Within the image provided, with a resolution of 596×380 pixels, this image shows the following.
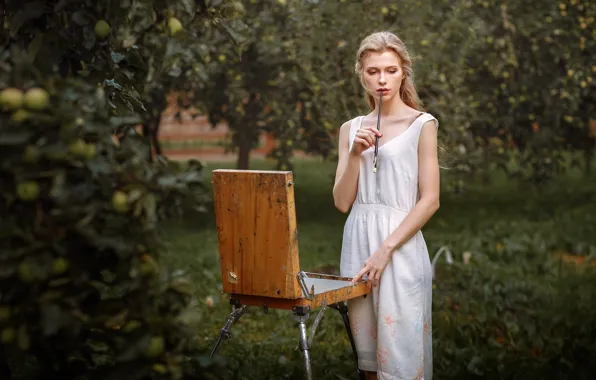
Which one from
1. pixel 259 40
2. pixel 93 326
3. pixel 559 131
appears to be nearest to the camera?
pixel 93 326

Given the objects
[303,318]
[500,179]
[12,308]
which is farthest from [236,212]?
[500,179]

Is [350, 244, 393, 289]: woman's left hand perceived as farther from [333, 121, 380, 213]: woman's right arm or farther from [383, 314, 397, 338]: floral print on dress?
[333, 121, 380, 213]: woman's right arm

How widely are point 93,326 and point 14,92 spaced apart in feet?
1.92

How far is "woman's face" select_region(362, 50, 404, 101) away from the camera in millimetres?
3377

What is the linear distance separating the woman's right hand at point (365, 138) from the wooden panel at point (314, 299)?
1.57ft

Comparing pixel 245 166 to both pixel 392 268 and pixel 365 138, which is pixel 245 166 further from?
pixel 365 138

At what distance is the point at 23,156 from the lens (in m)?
2.12

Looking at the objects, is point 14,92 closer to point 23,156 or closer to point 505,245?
point 23,156

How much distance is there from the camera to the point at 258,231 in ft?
10.3

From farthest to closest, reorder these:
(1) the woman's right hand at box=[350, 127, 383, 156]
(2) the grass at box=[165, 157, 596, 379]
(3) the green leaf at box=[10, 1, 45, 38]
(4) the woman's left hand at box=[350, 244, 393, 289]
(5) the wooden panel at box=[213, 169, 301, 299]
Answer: (2) the grass at box=[165, 157, 596, 379] < (4) the woman's left hand at box=[350, 244, 393, 289] < (1) the woman's right hand at box=[350, 127, 383, 156] < (5) the wooden panel at box=[213, 169, 301, 299] < (3) the green leaf at box=[10, 1, 45, 38]

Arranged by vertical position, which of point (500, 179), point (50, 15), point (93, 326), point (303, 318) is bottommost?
point (500, 179)

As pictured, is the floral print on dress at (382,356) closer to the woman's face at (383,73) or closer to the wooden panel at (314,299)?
the wooden panel at (314,299)

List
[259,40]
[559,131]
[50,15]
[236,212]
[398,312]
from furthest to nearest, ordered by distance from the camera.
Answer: [559,131], [259,40], [398,312], [236,212], [50,15]

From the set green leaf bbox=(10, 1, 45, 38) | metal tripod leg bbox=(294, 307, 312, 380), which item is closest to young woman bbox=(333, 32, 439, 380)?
metal tripod leg bbox=(294, 307, 312, 380)
